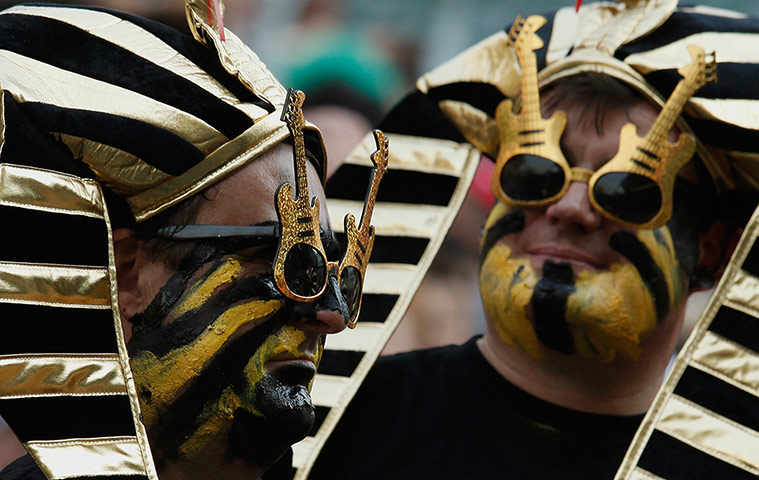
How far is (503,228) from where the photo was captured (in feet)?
11.7

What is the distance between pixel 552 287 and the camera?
3391 mm

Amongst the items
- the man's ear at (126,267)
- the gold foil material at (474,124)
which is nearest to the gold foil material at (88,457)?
the man's ear at (126,267)

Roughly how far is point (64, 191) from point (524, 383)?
5.69 ft

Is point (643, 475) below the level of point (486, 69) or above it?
below

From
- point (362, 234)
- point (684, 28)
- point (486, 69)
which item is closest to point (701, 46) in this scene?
point (684, 28)

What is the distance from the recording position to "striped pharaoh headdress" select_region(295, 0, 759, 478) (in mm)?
3445

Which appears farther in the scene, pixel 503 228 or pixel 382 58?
pixel 382 58

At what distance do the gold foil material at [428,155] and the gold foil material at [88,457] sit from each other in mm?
1762

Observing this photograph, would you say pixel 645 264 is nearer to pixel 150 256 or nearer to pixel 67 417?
pixel 150 256

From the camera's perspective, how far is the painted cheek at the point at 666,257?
11.3 feet

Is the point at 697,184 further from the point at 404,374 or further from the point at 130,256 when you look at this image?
the point at 130,256

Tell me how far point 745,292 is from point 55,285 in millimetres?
1886

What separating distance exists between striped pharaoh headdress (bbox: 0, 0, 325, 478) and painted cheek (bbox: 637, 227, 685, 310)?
1.38 m

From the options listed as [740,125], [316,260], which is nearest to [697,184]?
[740,125]
